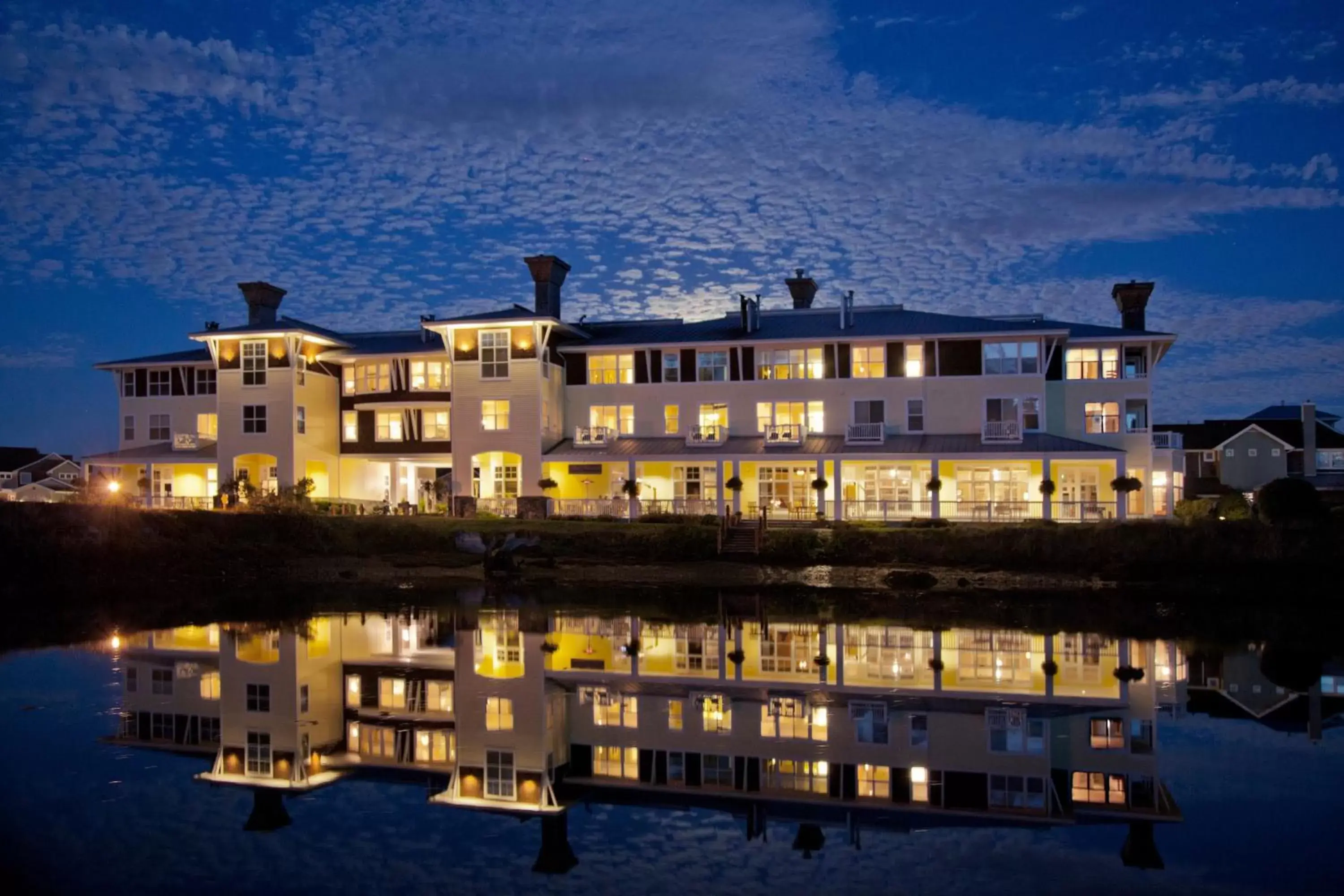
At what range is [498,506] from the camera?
42906mm

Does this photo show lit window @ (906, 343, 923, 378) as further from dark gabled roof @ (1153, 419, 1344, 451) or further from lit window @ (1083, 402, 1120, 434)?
dark gabled roof @ (1153, 419, 1344, 451)

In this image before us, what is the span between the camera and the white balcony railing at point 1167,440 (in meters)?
41.7

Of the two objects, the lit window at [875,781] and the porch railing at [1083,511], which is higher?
the porch railing at [1083,511]

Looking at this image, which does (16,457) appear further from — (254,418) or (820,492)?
(820,492)

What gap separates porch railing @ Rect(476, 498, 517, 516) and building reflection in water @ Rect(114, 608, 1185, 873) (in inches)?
699

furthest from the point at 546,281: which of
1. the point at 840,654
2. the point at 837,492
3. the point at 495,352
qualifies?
the point at 840,654

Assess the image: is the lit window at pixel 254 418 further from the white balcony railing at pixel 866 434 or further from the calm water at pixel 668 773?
the white balcony railing at pixel 866 434

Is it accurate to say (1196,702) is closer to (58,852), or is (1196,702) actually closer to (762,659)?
(762,659)

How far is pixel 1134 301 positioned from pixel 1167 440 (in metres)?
6.33

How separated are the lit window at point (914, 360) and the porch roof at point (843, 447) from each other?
8.42 ft

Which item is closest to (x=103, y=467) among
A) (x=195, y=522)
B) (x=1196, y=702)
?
(x=195, y=522)

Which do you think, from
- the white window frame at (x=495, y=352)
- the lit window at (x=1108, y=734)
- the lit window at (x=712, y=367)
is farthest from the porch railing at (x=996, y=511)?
the lit window at (x=1108, y=734)

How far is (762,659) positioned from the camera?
827 inches

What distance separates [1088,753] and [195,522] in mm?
34562
